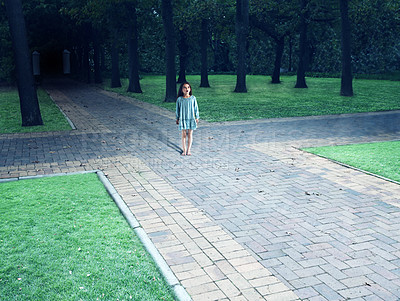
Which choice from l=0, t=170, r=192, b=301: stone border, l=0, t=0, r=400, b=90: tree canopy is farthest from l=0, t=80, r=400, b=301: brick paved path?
l=0, t=0, r=400, b=90: tree canopy

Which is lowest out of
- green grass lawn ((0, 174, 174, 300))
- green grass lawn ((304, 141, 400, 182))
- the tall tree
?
green grass lawn ((0, 174, 174, 300))

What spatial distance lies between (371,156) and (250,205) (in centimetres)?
446

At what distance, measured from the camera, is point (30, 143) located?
11.5 meters

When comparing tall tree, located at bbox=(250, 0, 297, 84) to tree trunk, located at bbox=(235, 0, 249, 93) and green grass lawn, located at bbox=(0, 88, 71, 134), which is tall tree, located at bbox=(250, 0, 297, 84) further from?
green grass lawn, located at bbox=(0, 88, 71, 134)

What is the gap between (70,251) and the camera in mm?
4895

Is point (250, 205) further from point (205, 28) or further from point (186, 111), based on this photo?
point (205, 28)

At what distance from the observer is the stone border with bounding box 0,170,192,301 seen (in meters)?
4.06

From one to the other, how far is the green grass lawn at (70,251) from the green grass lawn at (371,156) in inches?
208

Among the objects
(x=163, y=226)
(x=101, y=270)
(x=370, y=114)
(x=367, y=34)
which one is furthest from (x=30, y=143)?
(x=367, y=34)

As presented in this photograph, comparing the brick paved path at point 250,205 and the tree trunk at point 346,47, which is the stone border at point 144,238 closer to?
the brick paved path at point 250,205

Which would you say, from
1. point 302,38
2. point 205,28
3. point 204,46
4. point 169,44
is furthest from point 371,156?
point 204,46

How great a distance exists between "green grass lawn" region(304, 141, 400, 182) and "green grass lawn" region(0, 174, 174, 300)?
5294 millimetres

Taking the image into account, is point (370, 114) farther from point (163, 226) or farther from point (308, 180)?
point (163, 226)

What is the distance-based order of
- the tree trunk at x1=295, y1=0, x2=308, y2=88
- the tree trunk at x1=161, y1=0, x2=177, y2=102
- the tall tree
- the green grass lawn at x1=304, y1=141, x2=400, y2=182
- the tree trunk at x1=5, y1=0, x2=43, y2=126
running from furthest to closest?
1. the tall tree
2. the tree trunk at x1=295, y1=0, x2=308, y2=88
3. the tree trunk at x1=161, y1=0, x2=177, y2=102
4. the tree trunk at x1=5, y1=0, x2=43, y2=126
5. the green grass lawn at x1=304, y1=141, x2=400, y2=182
